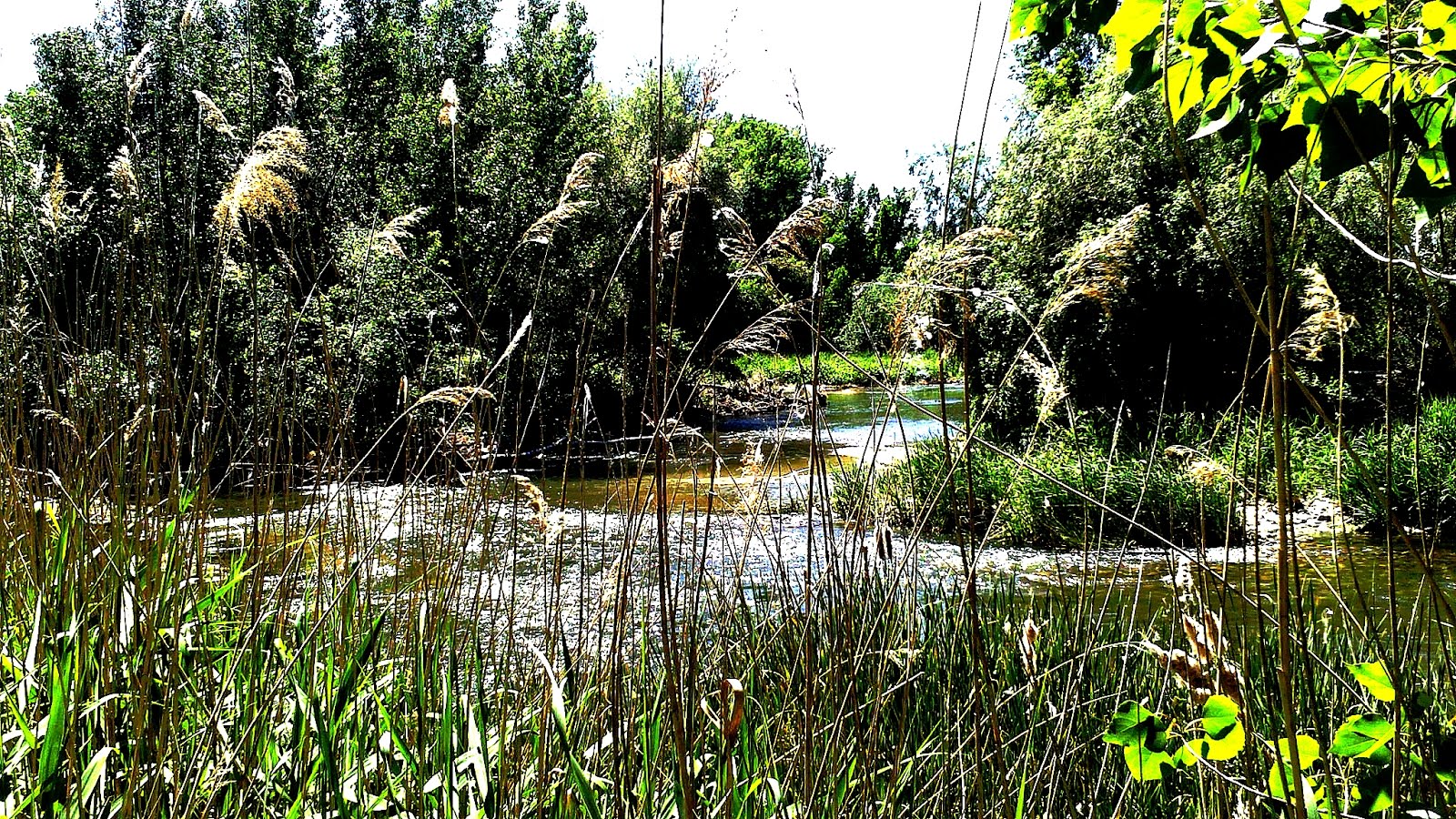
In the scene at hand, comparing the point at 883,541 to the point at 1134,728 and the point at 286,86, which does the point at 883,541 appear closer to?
the point at 1134,728

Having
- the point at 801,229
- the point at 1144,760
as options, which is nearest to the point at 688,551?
the point at 801,229

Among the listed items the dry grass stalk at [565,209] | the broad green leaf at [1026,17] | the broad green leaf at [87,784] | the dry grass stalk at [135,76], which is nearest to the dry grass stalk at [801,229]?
the broad green leaf at [1026,17]

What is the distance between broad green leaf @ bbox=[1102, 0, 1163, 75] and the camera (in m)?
1.03

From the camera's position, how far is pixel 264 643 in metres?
2.18

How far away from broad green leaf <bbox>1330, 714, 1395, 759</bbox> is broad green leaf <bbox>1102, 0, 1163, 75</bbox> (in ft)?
2.25

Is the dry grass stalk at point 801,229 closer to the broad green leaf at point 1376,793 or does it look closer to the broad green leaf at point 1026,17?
the broad green leaf at point 1026,17

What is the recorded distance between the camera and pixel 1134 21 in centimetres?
104

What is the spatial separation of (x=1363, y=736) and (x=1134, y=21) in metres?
0.73

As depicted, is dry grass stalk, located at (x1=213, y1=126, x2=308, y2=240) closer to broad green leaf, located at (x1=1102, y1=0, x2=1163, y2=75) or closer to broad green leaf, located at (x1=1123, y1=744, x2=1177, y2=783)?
broad green leaf, located at (x1=1102, y1=0, x2=1163, y2=75)

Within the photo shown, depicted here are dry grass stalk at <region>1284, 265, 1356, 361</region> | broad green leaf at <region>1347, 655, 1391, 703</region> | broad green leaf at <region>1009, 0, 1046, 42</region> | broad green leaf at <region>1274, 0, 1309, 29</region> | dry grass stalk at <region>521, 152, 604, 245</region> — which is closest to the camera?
broad green leaf at <region>1274, 0, 1309, 29</region>

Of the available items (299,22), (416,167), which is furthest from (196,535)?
(299,22)

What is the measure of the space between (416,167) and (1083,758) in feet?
47.0

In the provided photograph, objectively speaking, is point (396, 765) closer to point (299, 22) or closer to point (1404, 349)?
point (1404, 349)

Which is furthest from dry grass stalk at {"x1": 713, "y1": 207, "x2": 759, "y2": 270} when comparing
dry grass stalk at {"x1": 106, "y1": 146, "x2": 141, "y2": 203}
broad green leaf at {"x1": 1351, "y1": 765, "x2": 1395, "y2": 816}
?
dry grass stalk at {"x1": 106, "y1": 146, "x2": 141, "y2": 203}
